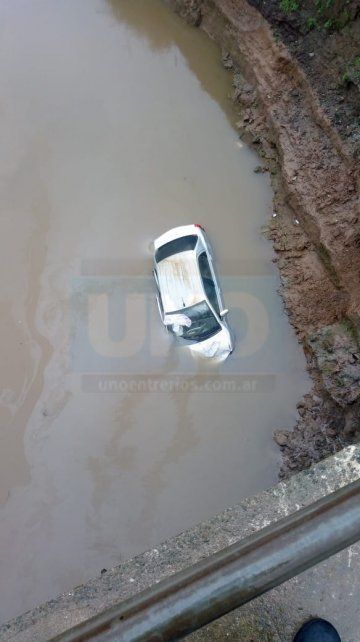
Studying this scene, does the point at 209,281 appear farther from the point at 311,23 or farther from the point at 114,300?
the point at 311,23

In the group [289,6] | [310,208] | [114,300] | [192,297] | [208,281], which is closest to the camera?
[192,297]

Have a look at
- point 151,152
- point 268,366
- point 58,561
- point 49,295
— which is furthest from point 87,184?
point 58,561

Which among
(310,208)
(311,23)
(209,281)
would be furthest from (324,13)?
(209,281)

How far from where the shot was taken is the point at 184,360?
25.7 ft

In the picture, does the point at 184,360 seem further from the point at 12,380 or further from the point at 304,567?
the point at 304,567

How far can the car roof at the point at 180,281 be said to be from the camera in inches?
300

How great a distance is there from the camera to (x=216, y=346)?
25.0 ft

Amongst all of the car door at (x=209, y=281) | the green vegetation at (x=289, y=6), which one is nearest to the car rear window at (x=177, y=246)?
the car door at (x=209, y=281)

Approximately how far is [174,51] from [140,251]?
4.15 meters

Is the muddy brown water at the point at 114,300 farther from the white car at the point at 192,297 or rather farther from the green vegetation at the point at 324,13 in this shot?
the green vegetation at the point at 324,13

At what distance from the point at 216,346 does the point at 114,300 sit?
1.82 metres

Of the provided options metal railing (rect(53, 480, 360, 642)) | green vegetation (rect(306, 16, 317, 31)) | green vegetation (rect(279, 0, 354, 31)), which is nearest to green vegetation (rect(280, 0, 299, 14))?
green vegetation (rect(279, 0, 354, 31))

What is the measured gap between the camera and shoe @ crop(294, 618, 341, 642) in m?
4.70

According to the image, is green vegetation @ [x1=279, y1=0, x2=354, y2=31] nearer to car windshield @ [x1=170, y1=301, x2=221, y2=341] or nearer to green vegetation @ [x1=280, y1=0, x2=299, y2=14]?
green vegetation @ [x1=280, y1=0, x2=299, y2=14]
